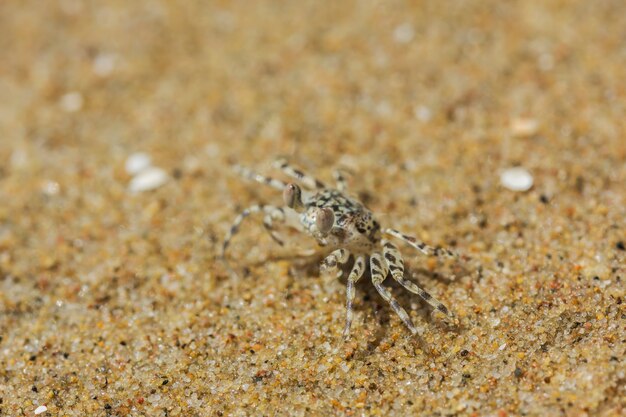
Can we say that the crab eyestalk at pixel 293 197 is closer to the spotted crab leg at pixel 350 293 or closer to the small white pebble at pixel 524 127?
the spotted crab leg at pixel 350 293

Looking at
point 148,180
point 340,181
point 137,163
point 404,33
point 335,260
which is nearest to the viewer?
point 335,260

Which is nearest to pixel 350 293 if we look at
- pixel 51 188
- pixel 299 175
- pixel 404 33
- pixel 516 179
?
pixel 299 175

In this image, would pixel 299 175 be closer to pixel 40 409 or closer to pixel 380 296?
pixel 380 296

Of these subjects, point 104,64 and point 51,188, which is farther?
point 104,64

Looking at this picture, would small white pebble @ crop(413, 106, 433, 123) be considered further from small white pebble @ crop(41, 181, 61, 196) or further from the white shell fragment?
the white shell fragment

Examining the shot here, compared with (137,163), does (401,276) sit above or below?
above

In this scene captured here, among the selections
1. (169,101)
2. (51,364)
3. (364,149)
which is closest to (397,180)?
Result: (364,149)

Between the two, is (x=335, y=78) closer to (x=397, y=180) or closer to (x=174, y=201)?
(x=397, y=180)

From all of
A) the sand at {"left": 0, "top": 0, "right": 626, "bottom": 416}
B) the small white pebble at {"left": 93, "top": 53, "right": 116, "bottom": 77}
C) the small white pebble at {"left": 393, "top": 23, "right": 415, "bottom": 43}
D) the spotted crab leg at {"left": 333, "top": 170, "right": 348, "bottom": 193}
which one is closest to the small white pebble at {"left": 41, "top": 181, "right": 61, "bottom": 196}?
the sand at {"left": 0, "top": 0, "right": 626, "bottom": 416}
